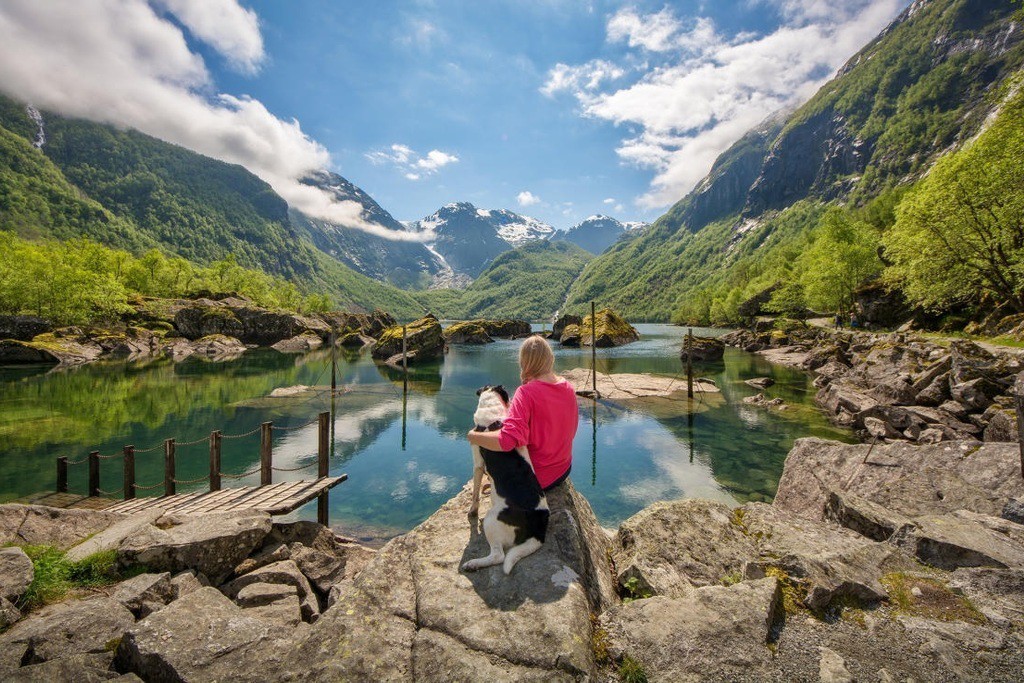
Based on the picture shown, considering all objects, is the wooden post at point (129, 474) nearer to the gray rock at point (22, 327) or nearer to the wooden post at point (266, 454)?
the wooden post at point (266, 454)

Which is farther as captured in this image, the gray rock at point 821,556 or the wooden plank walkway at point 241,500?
the wooden plank walkway at point 241,500

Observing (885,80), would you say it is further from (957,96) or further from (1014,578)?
(1014,578)

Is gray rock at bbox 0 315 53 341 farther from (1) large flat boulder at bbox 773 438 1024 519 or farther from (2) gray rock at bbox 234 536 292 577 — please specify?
(1) large flat boulder at bbox 773 438 1024 519

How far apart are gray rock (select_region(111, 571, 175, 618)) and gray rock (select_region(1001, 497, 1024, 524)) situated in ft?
44.0

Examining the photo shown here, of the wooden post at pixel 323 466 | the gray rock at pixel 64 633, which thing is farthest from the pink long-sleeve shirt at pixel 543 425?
the wooden post at pixel 323 466

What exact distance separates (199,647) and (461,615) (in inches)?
104

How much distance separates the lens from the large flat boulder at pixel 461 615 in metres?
3.29

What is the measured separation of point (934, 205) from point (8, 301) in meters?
90.0

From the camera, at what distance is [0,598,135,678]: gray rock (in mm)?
4654

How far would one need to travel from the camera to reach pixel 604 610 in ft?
13.6

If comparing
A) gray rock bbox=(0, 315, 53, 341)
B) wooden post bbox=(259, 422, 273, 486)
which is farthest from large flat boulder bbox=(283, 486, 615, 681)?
gray rock bbox=(0, 315, 53, 341)

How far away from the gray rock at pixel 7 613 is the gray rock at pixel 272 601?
8.47 feet

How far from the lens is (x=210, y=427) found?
24.1m

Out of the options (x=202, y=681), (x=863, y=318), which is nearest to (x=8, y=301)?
(x=202, y=681)
